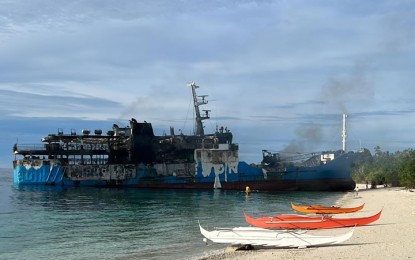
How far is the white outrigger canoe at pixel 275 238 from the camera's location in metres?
19.8

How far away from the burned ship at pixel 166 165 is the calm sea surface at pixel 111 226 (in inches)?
755

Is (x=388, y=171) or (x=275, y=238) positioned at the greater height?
(x=388, y=171)

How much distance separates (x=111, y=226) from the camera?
3259cm

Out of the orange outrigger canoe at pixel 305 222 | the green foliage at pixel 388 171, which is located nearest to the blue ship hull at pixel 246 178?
the green foliage at pixel 388 171

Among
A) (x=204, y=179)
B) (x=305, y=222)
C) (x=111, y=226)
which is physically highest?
(x=204, y=179)

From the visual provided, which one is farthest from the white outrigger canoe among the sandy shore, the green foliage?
the green foliage

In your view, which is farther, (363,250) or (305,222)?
(305,222)

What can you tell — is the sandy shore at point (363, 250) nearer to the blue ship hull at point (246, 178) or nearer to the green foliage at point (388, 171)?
the green foliage at point (388, 171)

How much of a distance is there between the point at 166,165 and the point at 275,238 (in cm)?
5439

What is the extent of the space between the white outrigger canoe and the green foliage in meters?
47.7

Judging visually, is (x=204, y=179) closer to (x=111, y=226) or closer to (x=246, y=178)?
(x=246, y=178)

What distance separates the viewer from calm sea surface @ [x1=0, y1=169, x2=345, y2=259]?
75.6ft

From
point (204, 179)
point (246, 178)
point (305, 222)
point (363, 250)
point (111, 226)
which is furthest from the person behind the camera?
point (246, 178)

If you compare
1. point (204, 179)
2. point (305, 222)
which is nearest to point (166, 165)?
point (204, 179)
